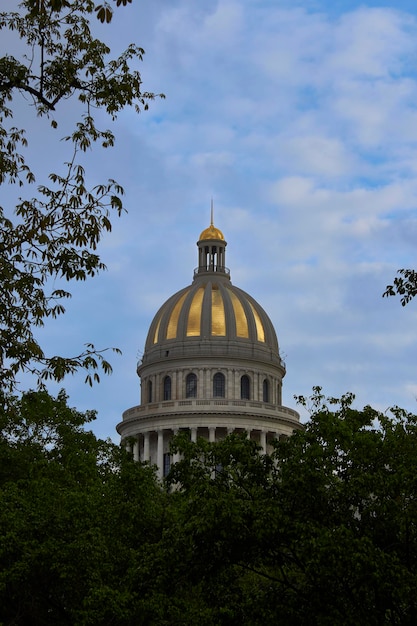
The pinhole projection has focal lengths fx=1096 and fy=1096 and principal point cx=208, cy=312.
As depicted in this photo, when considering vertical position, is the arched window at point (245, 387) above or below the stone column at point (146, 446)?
above

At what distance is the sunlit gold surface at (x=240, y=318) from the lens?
116188 mm

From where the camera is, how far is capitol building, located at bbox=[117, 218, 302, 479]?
110m

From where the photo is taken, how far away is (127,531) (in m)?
35.9

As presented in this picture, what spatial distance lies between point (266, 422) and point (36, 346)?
297ft

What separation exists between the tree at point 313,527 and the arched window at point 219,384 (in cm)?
8309

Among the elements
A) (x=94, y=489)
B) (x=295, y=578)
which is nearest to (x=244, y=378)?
(x=94, y=489)

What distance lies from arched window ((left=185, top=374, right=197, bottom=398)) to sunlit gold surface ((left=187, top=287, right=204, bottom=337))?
4.47 meters

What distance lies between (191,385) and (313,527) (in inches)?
3458

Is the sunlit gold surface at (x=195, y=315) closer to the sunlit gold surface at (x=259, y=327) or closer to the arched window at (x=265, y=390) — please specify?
the sunlit gold surface at (x=259, y=327)

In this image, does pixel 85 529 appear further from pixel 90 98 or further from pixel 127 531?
pixel 90 98

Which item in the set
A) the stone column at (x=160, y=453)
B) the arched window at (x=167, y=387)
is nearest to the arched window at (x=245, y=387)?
the arched window at (x=167, y=387)

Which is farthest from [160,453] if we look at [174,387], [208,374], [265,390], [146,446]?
[265,390]

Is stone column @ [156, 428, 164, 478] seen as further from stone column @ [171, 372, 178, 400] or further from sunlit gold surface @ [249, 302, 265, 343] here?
sunlit gold surface @ [249, 302, 265, 343]

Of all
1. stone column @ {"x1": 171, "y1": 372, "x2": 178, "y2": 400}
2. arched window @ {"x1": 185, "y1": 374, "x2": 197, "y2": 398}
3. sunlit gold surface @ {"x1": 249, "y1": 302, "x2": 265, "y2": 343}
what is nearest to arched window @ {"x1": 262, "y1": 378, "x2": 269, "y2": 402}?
sunlit gold surface @ {"x1": 249, "y1": 302, "x2": 265, "y2": 343}
